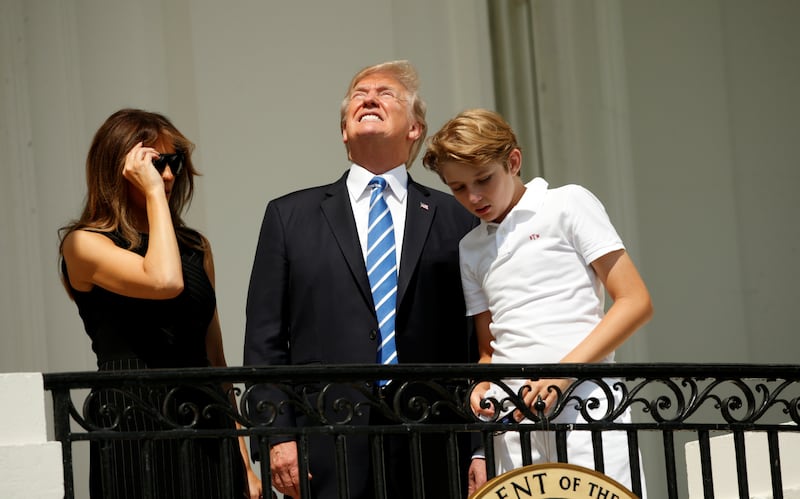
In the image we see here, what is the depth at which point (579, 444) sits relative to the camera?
14.9ft

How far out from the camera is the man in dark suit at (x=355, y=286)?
Result: 4.66 metres

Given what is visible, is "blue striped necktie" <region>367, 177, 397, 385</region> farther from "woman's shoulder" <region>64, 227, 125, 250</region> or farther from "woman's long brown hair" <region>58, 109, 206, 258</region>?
"woman's shoulder" <region>64, 227, 125, 250</region>

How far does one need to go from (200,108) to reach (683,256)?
281cm

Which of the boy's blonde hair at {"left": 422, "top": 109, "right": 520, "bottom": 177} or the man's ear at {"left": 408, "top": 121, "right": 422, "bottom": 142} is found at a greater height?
the man's ear at {"left": 408, "top": 121, "right": 422, "bottom": 142}

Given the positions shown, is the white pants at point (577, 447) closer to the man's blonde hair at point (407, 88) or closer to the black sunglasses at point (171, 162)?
the man's blonde hair at point (407, 88)

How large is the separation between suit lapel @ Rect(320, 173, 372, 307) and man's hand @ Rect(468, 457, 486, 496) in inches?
24.3

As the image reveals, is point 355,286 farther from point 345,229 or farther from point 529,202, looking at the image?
point 529,202

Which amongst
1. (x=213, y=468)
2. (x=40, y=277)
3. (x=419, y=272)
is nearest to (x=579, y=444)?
(x=419, y=272)

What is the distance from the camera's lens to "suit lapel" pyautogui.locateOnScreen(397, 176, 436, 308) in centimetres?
479

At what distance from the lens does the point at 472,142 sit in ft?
15.3

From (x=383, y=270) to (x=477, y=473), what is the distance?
741 mm

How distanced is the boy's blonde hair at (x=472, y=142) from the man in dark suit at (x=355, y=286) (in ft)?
1.00

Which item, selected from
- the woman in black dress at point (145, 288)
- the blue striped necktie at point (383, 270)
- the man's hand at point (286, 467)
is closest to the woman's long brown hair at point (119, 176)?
the woman in black dress at point (145, 288)

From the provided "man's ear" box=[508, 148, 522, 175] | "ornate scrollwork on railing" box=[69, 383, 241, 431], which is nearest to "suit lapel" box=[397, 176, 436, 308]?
"man's ear" box=[508, 148, 522, 175]
